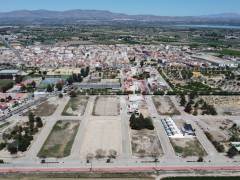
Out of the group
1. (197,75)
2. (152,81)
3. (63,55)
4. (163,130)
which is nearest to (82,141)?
(163,130)

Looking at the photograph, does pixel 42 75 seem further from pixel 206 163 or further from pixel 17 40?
pixel 17 40

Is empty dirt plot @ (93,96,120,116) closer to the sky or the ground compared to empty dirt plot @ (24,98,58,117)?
closer to the sky

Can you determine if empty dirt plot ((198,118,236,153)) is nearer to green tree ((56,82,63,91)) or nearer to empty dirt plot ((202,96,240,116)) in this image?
empty dirt plot ((202,96,240,116))

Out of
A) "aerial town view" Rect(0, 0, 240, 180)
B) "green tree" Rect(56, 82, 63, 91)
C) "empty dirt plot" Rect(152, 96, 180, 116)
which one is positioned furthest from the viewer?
Result: "green tree" Rect(56, 82, 63, 91)

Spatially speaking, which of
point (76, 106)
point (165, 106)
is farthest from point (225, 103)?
point (76, 106)

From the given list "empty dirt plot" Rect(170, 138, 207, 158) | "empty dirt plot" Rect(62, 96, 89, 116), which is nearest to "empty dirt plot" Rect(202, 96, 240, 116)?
"empty dirt plot" Rect(170, 138, 207, 158)

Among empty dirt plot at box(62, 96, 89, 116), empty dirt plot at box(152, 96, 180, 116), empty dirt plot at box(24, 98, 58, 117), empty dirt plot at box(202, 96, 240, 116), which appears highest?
empty dirt plot at box(202, 96, 240, 116)

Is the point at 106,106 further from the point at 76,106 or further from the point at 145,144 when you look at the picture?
the point at 145,144
